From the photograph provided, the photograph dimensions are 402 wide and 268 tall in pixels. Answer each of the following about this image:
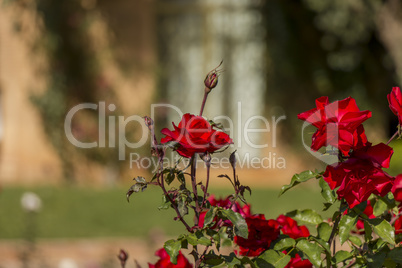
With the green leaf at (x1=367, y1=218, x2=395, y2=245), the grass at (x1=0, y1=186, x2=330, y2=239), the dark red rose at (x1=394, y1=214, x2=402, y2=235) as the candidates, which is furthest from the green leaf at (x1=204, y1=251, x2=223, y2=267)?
the grass at (x1=0, y1=186, x2=330, y2=239)

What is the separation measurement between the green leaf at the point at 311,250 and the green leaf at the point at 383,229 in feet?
0.45

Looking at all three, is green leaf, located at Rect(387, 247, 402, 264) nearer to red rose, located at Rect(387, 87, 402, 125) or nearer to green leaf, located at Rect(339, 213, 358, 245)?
green leaf, located at Rect(339, 213, 358, 245)

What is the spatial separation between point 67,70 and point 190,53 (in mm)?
1714

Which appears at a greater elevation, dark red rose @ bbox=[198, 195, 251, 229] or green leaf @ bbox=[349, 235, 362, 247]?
dark red rose @ bbox=[198, 195, 251, 229]

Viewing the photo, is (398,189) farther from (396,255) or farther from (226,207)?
(226,207)

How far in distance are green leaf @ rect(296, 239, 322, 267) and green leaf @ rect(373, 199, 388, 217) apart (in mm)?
185

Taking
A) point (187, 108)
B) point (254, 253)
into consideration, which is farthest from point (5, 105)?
point (254, 253)

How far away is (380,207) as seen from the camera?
5.76ft

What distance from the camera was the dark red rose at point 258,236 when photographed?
1721 mm

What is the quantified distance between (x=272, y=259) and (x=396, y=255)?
0.91ft

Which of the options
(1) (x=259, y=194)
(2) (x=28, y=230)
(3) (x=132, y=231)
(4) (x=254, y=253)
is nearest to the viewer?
(4) (x=254, y=253)

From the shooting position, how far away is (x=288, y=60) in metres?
9.95

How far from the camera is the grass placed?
20.5 feet

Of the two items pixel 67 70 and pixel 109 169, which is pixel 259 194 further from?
pixel 67 70
